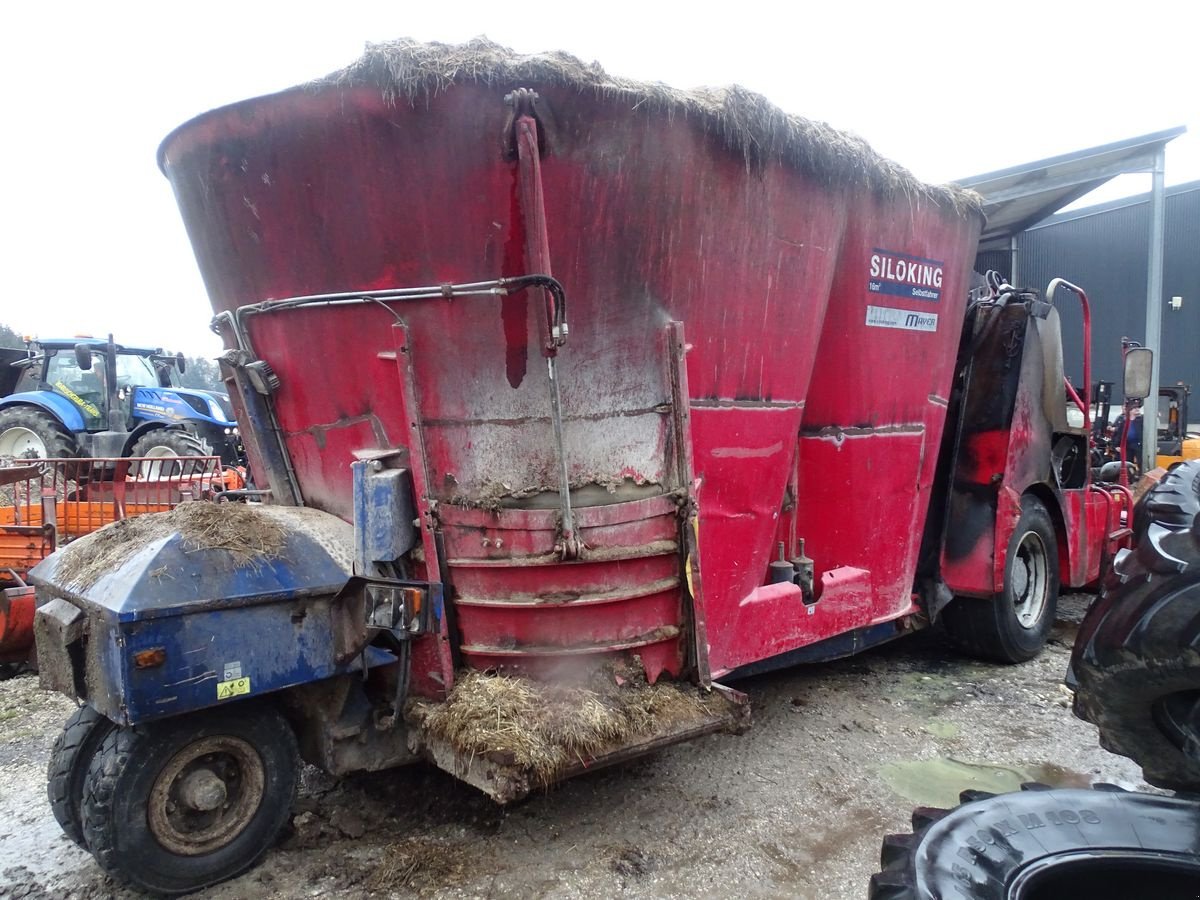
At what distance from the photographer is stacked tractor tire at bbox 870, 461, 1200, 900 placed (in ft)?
6.01

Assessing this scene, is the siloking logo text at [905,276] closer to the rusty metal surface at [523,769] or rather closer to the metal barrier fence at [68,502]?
the rusty metal surface at [523,769]

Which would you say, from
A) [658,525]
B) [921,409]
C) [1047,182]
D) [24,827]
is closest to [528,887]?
[658,525]

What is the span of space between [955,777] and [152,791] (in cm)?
335

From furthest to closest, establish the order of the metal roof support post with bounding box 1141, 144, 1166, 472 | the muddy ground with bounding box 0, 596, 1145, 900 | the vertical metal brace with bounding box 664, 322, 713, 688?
the metal roof support post with bounding box 1141, 144, 1166, 472 → the vertical metal brace with bounding box 664, 322, 713, 688 → the muddy ground with bounding box 0, 596, 1145, 900

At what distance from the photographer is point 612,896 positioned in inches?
112

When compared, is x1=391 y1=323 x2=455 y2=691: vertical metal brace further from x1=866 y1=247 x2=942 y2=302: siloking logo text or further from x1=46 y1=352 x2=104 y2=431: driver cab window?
x1=46 y1=352 x2=104 y2=431: driver cab window

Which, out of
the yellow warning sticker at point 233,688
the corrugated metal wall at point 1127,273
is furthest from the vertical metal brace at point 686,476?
the corrugated metal wall at point 1127,273

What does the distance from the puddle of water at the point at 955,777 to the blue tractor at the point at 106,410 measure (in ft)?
34.2

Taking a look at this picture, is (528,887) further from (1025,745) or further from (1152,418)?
(1152,418)

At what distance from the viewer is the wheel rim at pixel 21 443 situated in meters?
12.3

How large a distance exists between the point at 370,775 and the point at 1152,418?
9.34 meters

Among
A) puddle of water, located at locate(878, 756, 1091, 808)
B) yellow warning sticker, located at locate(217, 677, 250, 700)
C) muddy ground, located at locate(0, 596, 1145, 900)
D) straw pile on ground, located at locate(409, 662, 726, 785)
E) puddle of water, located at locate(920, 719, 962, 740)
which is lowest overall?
puddle of water, located at locate(920, 719, 962, 740)

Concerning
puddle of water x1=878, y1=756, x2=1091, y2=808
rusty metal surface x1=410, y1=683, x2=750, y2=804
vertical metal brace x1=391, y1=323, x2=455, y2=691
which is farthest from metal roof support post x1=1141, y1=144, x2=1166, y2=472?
vertical metal brace x1=391, y1=323, x2=455, y2=691

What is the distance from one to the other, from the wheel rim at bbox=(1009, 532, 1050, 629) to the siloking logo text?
2099mm
